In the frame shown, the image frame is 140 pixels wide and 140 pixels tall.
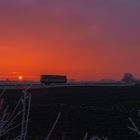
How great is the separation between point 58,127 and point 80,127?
1280 millimetres

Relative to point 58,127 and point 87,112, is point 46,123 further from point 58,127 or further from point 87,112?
point 87,112

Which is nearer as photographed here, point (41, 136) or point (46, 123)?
point (41, 136)

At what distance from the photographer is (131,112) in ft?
135

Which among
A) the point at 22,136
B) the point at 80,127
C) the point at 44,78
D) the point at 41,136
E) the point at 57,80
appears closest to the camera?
the point at 22,136

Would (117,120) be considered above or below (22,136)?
below

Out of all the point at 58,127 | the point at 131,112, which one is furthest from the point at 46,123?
the point at 131,112

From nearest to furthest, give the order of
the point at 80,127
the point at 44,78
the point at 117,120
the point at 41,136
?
1. the point at 41,136
2. the point at 80,127
3. the point at 117,120
4. the point at 44,78

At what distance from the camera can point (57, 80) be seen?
388 ft

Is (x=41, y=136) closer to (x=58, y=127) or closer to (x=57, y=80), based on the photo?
(x=58, y=127)

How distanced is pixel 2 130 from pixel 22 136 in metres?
0.20

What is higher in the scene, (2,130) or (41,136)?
(2,130)

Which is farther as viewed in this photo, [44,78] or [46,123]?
[44,78]

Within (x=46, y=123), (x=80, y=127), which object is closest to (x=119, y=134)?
(x=80, y=127)

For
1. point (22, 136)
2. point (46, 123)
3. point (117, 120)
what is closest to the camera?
point (22, 136)
